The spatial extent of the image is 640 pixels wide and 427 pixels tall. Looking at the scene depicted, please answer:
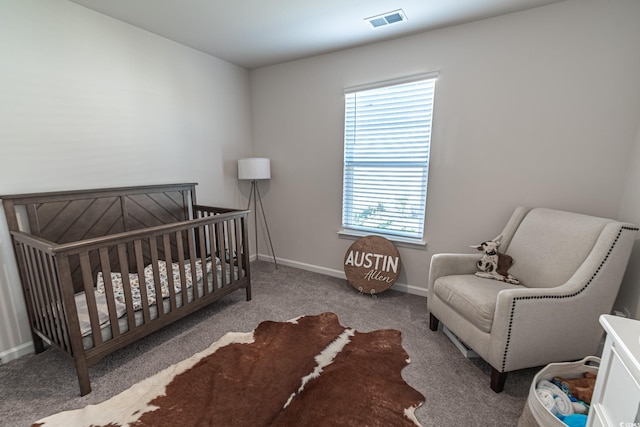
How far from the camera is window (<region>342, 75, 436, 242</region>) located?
2602 millimetres

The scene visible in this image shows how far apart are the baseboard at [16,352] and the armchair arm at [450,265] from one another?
2948 mm

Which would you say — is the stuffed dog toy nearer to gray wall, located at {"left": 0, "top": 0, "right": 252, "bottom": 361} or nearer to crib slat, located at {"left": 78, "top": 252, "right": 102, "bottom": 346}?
crib slat, located at {"left": 78, "top": 252, "right": 102, "bottom": 346}

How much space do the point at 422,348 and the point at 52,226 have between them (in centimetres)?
277

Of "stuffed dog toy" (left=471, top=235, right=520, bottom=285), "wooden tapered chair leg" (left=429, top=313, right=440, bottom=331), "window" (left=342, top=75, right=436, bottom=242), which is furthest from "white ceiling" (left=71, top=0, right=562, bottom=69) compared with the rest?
"wooden tapered chair leg" (left=429, top=313, right=440, bottom=331)

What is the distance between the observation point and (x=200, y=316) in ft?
7.91

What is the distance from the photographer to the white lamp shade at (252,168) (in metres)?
3.19

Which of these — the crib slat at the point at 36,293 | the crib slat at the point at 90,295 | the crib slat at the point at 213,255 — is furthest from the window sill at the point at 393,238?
the crib slat at the point at 36,293

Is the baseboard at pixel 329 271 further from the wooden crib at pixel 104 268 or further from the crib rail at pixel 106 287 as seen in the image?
the crib rail at pixel 106 287

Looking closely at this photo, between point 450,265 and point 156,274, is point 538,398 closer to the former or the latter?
point 450,265

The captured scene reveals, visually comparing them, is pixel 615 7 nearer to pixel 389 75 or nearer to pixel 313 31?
pixel 389 75

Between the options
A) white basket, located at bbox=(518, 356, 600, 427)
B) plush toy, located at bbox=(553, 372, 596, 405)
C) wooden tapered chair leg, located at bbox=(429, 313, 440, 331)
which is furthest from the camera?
wooden tapered chair leg, located at bbox=(429, 313, 440, 331)

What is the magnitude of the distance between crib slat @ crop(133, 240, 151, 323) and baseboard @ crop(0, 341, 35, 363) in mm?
881

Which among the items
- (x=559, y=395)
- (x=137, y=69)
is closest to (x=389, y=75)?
(x=137, y=69)

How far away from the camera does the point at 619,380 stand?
819 mm
